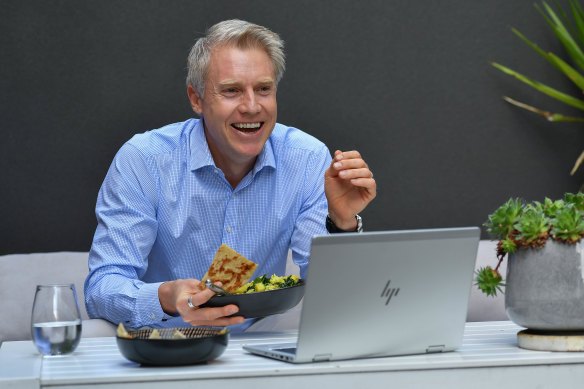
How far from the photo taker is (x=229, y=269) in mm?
1574

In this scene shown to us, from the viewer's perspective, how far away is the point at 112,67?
3150 millimetres

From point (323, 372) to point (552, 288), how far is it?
1.49ft

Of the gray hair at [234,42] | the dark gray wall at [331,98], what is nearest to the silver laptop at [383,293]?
the gray hair at [234,42]

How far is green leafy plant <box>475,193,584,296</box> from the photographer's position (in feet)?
4.33

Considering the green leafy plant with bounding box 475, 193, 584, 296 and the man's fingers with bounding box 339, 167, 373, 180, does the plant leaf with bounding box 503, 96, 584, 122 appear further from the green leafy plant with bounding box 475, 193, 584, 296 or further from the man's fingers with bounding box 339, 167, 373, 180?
the green leafy plant with bounding box 475, 193, 584, 296

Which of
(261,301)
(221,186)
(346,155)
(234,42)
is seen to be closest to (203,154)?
(221,186)

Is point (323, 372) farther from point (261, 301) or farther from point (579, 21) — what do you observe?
point (579, 21)

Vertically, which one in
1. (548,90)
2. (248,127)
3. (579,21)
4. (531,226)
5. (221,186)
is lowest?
(531,226)

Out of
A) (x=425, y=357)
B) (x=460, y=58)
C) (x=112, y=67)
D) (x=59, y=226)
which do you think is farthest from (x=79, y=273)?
(x=460, y=58)

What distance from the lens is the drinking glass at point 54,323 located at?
4.50 feet

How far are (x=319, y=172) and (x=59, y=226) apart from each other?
1267mm

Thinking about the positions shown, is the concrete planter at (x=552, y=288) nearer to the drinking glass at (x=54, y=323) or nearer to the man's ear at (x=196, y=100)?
the drinking glass at (x=54, y=323)

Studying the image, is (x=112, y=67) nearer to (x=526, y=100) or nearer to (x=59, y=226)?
(x=59, y=226)

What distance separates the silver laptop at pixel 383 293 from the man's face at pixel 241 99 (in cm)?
108
